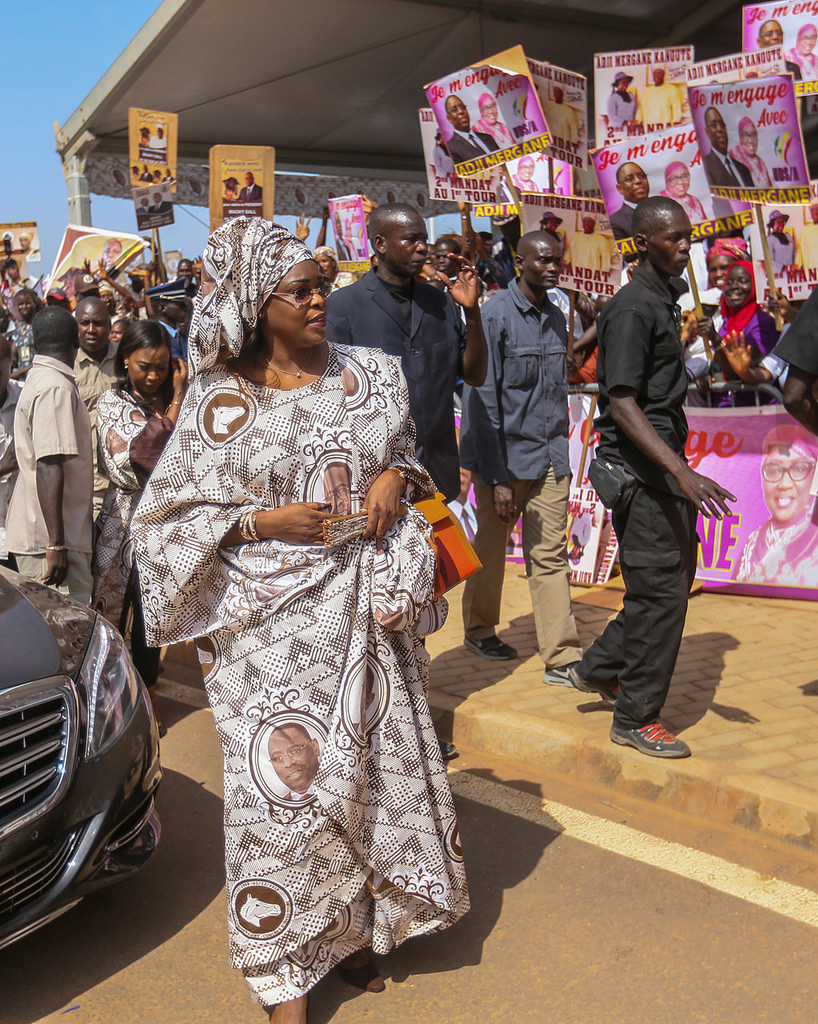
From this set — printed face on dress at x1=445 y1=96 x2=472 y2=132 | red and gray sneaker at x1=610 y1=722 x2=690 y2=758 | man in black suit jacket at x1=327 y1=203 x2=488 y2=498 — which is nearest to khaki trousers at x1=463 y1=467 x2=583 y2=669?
man in black suit jacket at x1=327 y1=203 x2=488 y2=498

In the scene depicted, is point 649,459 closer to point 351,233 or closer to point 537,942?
point 537,942

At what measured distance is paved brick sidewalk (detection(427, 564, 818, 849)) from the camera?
391 cm

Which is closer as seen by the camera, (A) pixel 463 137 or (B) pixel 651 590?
(B) pixel 651 590

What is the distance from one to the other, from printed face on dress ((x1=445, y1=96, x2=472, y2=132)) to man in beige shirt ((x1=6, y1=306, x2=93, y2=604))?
14.9 feet

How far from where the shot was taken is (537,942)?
3180mm

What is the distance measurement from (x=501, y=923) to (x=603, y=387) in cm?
207

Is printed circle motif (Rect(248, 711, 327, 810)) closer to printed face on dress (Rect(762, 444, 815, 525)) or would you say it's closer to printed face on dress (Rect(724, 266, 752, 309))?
printed face on dress (Rect(762, 444, 815, 525))

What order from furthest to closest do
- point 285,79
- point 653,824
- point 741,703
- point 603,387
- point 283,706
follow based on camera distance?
point 285,79 → point 741,703 → point 603,387 → point 653,824 → point 283,706

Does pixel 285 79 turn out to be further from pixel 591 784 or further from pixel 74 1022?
pixel 74 1022

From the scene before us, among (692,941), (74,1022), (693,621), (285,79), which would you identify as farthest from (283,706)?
(285,79)

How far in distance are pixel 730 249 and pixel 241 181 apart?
14.7 feet

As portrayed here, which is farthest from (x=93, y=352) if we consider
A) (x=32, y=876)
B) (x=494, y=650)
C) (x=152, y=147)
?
(x=152, y=147)

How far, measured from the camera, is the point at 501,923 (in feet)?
10.9

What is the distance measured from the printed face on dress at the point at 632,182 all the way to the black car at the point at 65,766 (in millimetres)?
5274
